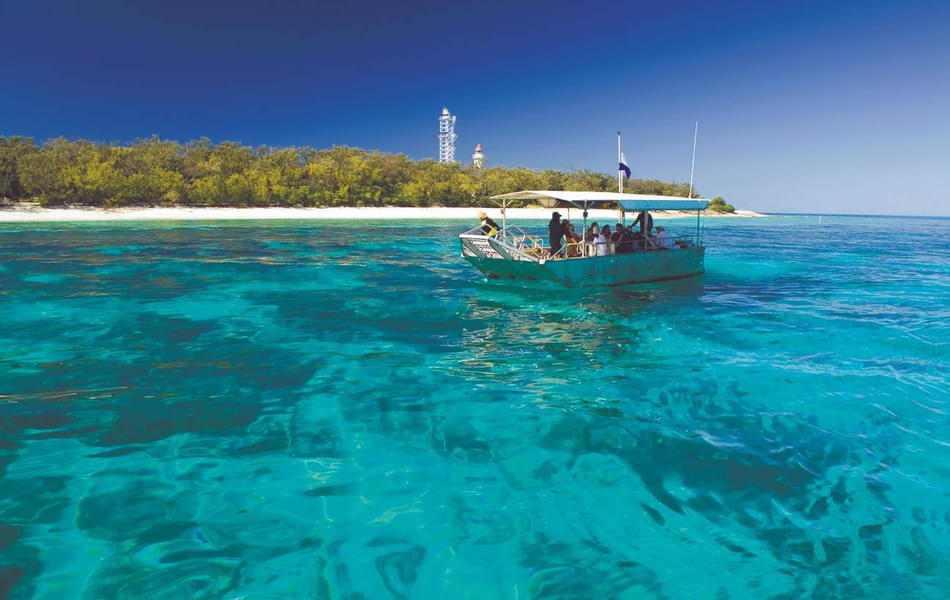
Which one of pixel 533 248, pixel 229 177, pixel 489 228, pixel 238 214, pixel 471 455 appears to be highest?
pixel 229 177

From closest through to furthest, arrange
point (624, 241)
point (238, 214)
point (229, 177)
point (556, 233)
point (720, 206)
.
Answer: point (556, 233)
point (624, 241)
point (238, 214)
point (229, 177)
point (720, 206)

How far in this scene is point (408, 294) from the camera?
59.9 feet

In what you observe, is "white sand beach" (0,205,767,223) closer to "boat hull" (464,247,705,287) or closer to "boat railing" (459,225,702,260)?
"boat hull" (464,247,705,287)

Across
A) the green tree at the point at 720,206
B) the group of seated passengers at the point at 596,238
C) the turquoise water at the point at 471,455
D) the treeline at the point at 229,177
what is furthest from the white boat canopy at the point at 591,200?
the green tree at the point at 720,206

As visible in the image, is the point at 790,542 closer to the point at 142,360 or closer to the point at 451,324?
the point at 451,324

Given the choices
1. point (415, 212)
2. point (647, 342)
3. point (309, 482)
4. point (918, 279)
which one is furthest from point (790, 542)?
point (415, 212)

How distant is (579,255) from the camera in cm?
1812

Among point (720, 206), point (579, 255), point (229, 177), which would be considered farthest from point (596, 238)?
point (720, 206)

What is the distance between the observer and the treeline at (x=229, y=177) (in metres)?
60.0

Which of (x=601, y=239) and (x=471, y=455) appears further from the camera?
(x=601, y=239)

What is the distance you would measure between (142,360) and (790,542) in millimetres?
10614

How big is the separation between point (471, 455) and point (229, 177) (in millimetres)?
76664

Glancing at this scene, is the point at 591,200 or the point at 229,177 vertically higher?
the point at 229,177

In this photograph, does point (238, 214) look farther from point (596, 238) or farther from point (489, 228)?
point (596, 238)
